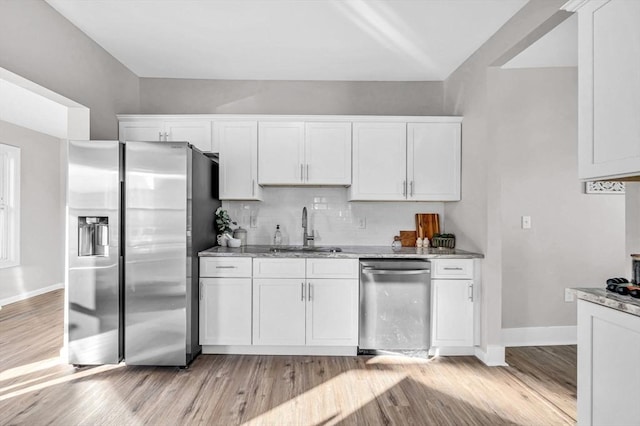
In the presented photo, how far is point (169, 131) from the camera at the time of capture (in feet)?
12.3

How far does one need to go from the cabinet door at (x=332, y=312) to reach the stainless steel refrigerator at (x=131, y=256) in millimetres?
1064

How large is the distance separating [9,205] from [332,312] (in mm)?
5345

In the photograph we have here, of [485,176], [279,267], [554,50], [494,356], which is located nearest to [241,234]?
[279,267]

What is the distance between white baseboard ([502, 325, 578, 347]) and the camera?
3.66m

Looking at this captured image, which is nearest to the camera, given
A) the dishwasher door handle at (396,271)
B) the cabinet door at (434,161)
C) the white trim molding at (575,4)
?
the white trim molding at (575,4)

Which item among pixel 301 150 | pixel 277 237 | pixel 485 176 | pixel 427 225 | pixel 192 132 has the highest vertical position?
pixel 192 132

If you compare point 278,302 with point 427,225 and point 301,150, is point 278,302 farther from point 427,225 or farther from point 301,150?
point 427,225

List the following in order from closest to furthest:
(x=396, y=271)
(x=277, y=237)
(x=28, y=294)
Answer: (x=396, y=271), (x=277, y=237), (x=28, y=294)

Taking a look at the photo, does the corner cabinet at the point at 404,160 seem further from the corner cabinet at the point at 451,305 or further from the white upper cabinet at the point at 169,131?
the white upper cabinet at the point at 169,131

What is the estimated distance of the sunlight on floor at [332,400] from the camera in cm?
233

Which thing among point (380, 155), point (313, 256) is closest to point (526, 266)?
point (380, 155)

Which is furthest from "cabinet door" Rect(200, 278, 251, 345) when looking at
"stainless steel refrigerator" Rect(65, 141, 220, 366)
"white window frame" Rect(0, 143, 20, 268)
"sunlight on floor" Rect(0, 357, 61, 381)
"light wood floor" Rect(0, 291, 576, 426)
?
"white window frame" Rect(0, 143, 20, 268)

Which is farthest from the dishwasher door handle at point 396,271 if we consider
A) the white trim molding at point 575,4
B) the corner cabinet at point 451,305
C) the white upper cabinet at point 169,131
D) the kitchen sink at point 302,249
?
the white trim molding at point 575,4

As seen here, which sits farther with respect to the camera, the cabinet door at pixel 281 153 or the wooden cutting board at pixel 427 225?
the wooden cutting board at pixel 427 225
